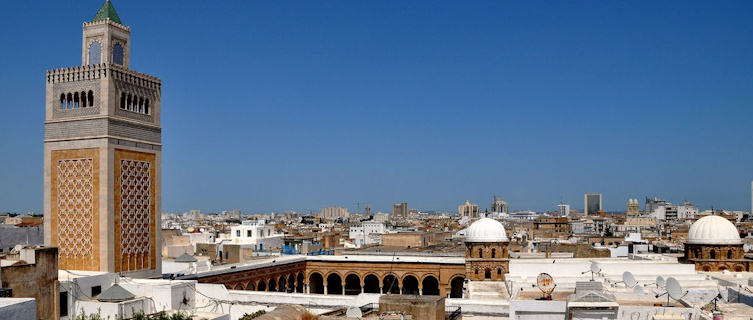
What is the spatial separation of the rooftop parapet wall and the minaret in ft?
0.11

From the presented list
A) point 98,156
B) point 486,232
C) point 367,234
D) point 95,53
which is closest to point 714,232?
point 486,232

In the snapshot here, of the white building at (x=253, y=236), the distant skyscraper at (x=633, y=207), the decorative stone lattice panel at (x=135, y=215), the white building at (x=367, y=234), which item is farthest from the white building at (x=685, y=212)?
the decorative stone lattice panel at (x=135, y=215)

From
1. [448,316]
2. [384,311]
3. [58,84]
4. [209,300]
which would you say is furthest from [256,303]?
[384,311]

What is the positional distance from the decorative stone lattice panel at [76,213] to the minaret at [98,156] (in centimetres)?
3

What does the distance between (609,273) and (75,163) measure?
20.8m

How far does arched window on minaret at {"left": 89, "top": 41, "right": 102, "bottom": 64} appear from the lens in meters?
26.2

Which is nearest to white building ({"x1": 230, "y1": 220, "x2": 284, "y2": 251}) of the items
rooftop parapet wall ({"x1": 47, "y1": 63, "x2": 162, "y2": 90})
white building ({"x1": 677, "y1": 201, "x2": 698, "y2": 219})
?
rooftop parapet wall ({"x1": 47, "y1": 63, "x2": 162, "y2": 90})

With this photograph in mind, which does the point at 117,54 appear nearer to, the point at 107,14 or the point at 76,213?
the point at 107,14

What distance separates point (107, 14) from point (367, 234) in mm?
54056

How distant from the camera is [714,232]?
33969 mm

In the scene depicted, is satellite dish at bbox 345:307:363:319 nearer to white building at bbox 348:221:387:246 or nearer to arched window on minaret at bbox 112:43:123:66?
arched window on minaret at bbox 112:43:123:66

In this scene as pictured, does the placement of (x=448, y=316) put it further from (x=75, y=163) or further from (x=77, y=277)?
(x=75, y=163)

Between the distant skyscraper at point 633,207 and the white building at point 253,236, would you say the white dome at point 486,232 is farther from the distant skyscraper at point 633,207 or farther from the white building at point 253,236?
the distant skyscraper at point 633,207

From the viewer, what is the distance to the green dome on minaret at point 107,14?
26483 millimetres
